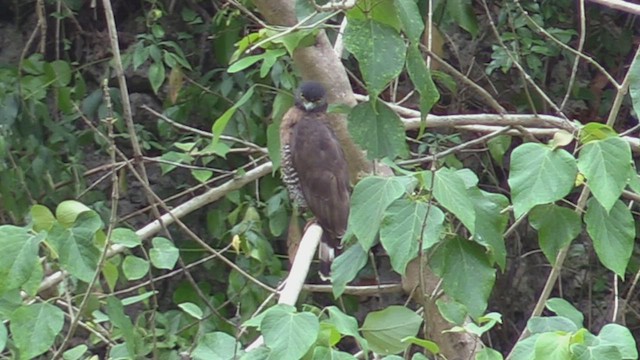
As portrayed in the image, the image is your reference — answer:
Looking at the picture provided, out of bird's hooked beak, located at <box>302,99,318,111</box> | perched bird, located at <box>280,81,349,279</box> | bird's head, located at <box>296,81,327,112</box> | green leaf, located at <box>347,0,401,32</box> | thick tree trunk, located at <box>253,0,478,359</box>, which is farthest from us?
bird's hooked beak, located at <box>302,99,318,111</box>

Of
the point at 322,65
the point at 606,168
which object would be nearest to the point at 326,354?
the point at 606,168

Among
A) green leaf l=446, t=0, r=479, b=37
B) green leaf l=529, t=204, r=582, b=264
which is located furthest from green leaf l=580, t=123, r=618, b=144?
green leaf l=446, t=0, r=479, b=37

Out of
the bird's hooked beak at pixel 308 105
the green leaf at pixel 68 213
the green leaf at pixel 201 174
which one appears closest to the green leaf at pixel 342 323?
the green leaf at pixel 68 213

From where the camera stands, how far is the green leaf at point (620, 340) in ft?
4.75

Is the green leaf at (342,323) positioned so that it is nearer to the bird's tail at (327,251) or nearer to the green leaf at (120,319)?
the green leaf at (120,319)

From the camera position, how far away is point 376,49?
157 cm

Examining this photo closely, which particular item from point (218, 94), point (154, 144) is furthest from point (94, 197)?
point (218, 94)

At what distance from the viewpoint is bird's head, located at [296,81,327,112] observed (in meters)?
2.91

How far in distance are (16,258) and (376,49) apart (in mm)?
577

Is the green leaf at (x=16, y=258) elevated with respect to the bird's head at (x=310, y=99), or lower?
elevated

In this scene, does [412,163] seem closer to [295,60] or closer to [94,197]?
[295,60]

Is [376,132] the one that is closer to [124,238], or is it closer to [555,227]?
[555,227]

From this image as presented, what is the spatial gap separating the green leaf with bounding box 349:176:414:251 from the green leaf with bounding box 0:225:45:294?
0.45m

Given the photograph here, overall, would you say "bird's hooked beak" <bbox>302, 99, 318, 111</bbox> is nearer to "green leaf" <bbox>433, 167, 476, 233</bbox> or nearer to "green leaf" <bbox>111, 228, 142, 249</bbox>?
"green leaf" <bbox>111, 228, 142, 249</bbox>
